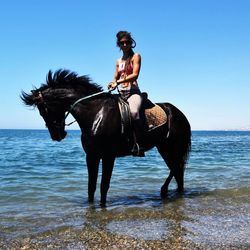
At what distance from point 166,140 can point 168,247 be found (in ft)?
13.4

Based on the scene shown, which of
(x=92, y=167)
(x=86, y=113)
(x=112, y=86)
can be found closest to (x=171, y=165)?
(x=92, y=167)

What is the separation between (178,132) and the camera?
8.62m

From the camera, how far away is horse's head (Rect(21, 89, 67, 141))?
24.0ft

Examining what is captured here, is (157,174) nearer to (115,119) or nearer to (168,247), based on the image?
(115,119)

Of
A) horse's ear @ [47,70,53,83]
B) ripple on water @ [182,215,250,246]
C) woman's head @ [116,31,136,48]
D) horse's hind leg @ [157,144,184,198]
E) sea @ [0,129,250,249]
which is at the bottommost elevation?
sea @ [0,129,250,249]

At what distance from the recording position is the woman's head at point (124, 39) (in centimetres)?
745

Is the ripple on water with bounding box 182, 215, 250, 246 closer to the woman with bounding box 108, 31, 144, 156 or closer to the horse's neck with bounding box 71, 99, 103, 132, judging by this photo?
the woman with bounding box 108, 31, 144, 156

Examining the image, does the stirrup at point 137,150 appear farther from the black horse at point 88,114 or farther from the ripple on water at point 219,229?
the ripple on water at point 219,229

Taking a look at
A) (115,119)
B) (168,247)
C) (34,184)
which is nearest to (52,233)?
(168,247)

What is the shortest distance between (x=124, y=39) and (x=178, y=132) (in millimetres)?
2335

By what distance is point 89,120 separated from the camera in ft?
23.7

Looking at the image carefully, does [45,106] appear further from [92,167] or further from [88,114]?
[92,167]

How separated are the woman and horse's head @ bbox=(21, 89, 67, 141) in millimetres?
1016

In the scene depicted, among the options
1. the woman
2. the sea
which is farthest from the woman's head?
the sea
